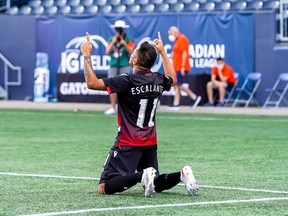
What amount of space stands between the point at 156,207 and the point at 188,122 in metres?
11.3

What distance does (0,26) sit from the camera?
2795 centimetres

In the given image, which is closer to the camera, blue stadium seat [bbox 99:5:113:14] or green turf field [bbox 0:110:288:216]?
green turf field [bbox 0:110:288:216]

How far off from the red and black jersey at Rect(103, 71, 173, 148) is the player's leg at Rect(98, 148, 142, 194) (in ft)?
0.32

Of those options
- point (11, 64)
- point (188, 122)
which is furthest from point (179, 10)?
point (188, 122)

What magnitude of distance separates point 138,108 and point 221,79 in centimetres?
1471

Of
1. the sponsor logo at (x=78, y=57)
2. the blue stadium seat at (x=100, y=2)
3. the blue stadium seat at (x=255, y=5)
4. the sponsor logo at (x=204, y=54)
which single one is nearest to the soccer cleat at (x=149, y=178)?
the sponsor logo at (x=204, y=54)

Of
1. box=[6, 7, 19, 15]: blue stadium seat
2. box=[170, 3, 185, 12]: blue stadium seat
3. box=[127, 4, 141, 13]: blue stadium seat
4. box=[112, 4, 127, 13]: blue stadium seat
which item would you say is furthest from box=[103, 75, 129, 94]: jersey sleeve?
box=[6, 7, 19, 15]: blue stadium seat

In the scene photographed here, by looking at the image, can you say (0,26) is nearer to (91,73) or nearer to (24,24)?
(24,24)

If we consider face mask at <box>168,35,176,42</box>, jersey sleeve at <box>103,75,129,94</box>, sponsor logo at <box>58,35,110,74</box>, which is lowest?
sponsor logo at <box>58,35,110,74</box>

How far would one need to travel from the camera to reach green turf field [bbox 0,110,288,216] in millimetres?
8648

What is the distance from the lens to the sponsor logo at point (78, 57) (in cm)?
2653

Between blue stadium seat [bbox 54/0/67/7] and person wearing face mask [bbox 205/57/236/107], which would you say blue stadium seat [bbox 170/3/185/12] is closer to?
person wearing face mask [bbox 205/57/236/107]

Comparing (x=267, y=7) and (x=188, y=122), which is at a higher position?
(x=267, y=7)

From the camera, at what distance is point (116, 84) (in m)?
9.39
